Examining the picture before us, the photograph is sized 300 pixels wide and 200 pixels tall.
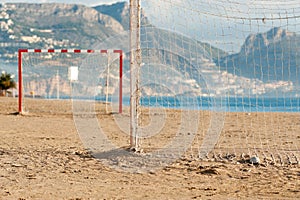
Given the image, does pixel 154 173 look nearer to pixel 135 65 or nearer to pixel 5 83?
pixel 135 65

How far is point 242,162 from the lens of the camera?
29.5 ft

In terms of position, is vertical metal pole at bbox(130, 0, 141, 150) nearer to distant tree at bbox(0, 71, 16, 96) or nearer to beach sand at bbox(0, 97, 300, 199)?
beach sand at bbox(0, 97, 300, 199)

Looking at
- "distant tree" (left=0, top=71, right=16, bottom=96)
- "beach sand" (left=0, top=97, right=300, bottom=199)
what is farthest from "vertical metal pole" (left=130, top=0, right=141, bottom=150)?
"distant tree" (left=0, top=71, right=16, bottom=96)

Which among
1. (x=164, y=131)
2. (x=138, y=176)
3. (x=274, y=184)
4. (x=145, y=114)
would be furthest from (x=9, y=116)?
→ (x=274, y=184)

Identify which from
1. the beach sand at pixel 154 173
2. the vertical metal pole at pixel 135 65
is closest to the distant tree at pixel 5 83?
the beach sand at pixel 154 173

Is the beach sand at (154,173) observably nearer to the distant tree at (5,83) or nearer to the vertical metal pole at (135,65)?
the vertical metal pole at (135,65)

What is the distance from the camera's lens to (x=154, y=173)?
27.0ft

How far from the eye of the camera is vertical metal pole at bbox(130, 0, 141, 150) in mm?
10094

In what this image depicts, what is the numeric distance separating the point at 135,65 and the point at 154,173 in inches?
102

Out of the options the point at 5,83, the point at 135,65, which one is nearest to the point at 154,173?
the point at 135,65

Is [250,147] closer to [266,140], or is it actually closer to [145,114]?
[266,140]

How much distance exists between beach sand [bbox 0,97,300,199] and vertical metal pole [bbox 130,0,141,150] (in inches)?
26.9

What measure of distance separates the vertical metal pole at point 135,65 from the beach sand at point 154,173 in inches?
26.9

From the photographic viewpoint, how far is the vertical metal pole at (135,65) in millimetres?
10094
